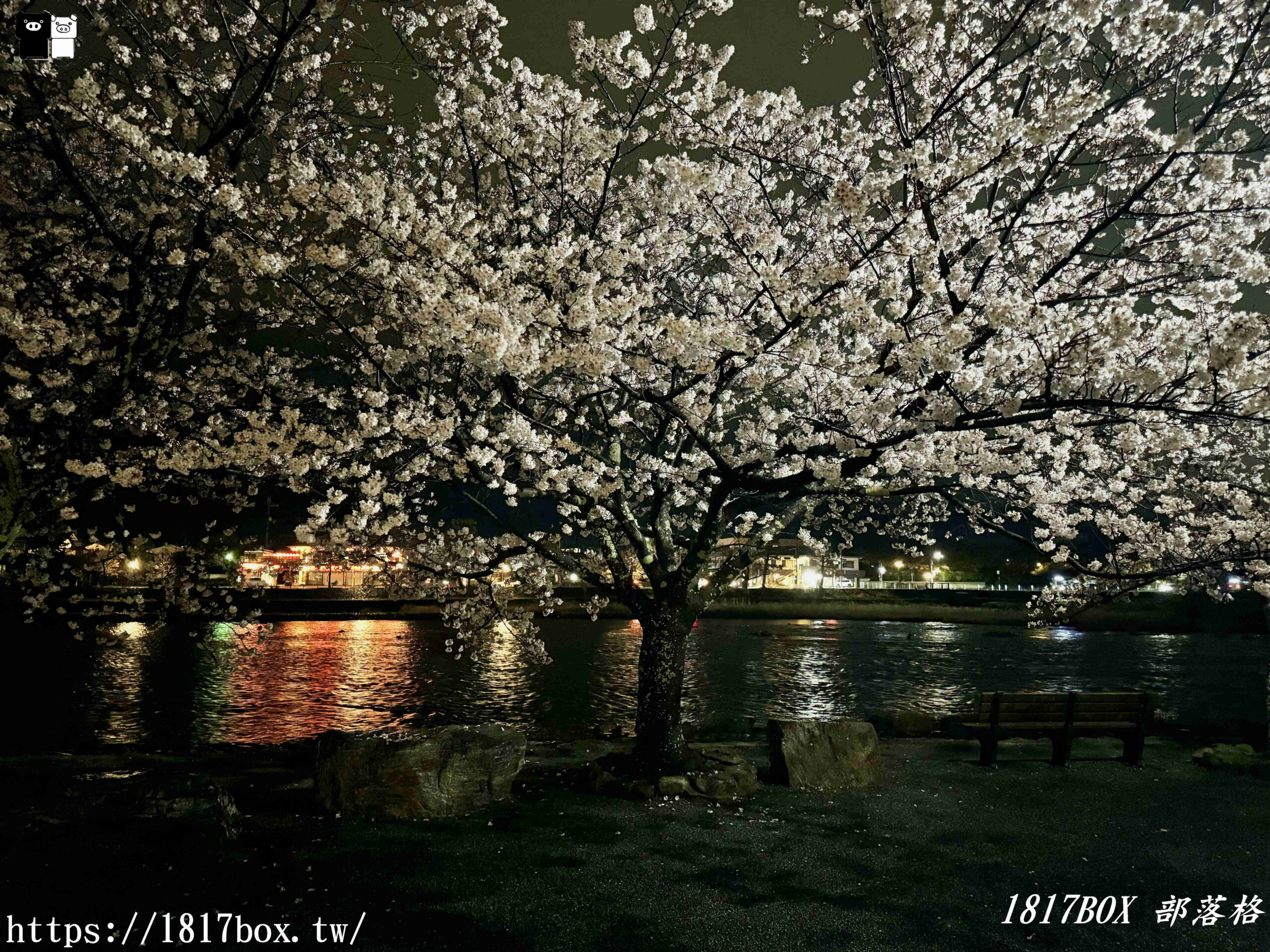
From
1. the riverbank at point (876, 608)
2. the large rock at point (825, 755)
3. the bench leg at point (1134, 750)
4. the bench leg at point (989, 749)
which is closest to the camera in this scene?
the large rock at point (825, 755)

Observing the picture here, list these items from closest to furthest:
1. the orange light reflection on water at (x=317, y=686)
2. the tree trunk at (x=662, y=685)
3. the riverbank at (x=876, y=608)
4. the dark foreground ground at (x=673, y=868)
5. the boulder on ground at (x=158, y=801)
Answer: the dark foreground ground at (x=673, y=868), the boulder on ground at (x=158, y=801), the tree trunk at (x=662, y=685), the orange light reflection on water at (x=317, y=686), the riverbank at (x=876, y=608)

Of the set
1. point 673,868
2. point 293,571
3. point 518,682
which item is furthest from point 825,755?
point 293,571

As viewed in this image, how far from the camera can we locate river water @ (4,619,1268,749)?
1709 centimetres

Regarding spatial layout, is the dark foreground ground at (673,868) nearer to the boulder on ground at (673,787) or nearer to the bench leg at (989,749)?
the boulder on ground at (673,787)

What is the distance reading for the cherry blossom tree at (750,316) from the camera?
6914mm

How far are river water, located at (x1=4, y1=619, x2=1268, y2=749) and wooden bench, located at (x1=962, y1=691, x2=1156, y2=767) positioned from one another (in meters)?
5.92

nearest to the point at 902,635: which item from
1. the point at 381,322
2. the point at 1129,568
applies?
the point at 1129,568

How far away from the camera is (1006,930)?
6000 millimetres

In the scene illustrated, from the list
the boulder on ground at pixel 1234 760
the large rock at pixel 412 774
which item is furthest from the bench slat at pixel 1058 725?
the large rock at pixel 412 774

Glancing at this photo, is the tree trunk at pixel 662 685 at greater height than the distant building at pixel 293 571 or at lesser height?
greater

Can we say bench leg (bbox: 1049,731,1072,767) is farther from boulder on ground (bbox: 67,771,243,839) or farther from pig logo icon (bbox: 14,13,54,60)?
pig logo icon (bbox: 14,13,54,60)

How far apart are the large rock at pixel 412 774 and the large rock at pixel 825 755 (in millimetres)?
3419

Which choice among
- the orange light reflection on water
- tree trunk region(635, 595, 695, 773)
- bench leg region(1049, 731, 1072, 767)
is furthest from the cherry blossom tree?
the orange light reflection on water

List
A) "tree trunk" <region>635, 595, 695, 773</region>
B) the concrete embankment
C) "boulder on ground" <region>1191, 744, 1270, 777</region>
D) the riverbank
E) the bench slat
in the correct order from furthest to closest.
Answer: the concrete embankment → the riverbank → the bench slat → "boulder on ground" <region>1191, 744, 1270, 777</region> → "tree trunk" <region>635, 595, 695, 773</region>
